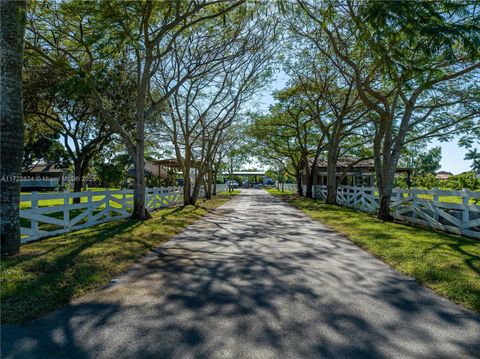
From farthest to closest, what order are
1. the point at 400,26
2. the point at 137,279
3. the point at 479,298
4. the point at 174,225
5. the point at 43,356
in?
the point at 174,225
the point at 400,26
the point at 137,279
the point at 479,298
the point at 43,356

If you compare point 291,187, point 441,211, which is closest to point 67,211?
point 441,211

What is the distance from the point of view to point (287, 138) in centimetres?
3047

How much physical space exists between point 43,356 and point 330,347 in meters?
2.51

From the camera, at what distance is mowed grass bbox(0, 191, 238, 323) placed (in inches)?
150

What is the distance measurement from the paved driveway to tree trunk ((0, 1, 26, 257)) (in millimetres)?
2566

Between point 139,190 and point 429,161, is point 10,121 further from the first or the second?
point 429,161

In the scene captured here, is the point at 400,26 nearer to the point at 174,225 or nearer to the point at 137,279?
the point at 137,279

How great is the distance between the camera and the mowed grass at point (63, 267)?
382cm

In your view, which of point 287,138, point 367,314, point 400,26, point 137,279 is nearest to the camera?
point 367,314

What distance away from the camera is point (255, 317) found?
3521 millimetres

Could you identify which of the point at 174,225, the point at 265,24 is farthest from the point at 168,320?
the point at 265,24

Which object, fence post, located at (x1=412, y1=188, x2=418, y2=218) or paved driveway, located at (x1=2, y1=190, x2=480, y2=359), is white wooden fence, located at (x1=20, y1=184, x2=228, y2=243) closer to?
paved driveway, located at (x1=2, y1=190, x2=480, y2=359)

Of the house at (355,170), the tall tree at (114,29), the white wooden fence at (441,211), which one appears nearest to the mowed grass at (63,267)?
the tall tree at (114,29)

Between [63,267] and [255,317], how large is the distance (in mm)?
3516
